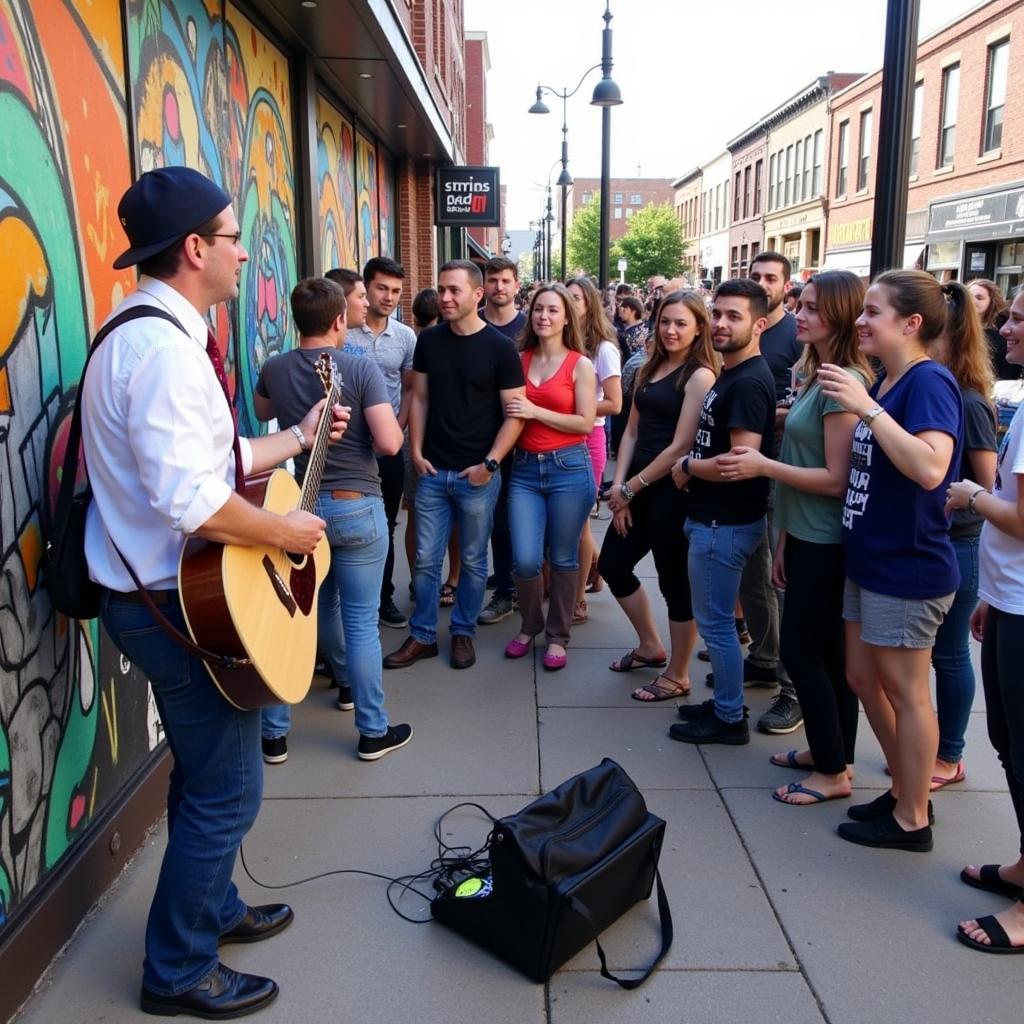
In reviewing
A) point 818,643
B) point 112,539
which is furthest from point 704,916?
point 112,539

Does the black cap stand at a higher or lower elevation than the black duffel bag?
higher

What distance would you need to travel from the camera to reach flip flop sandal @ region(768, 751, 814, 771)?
161 inches

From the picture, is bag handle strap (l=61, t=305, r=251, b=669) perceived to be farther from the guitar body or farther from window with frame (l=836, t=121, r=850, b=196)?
window with frame (l=836, t=121, r=850, b=196)

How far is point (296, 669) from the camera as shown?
2.68 m

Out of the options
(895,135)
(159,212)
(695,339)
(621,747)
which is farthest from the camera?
(695,339)

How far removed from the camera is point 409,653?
530cm

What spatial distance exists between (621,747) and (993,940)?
1728mm

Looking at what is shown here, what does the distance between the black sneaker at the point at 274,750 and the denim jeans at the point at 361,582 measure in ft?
1.12

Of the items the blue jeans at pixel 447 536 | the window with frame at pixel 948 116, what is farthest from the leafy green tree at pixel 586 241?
the blue jeans at pixel 447 536

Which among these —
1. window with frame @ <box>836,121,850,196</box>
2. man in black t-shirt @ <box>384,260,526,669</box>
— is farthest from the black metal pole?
window with frame @ <box>836,121,850,196</box>

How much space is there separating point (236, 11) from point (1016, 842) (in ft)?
17.9

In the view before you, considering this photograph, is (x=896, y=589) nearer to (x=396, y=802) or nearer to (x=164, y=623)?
(x=396, y=802)

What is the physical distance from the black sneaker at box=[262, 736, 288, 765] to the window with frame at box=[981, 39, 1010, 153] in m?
24.9

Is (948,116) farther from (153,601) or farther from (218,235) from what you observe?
(153,601)
